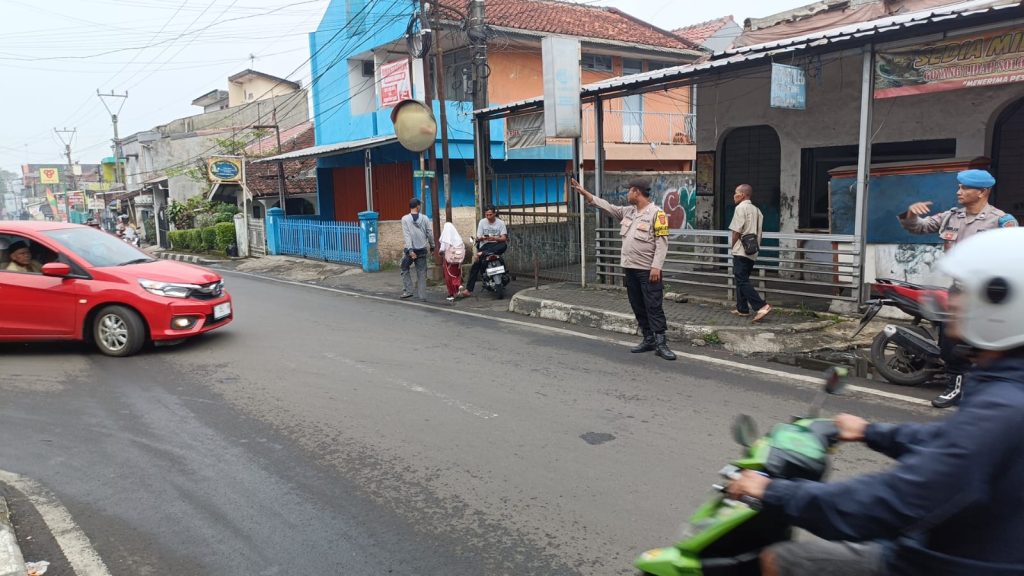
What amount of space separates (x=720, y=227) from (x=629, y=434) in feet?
31.8

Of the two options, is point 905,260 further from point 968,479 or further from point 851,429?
point 968,479

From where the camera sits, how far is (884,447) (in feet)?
7.02

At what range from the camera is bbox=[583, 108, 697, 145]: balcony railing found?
21.4m

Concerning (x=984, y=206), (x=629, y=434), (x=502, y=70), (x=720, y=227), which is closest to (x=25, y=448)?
(x=629, y=434)

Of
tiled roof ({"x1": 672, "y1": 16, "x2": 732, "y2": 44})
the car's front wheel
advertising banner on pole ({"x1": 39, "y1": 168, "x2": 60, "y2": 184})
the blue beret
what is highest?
tiled roof ({"x1": 672, "y1": 16, "x2": 732, "y2": 44})

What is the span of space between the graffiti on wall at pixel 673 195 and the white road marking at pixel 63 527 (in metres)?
10.8

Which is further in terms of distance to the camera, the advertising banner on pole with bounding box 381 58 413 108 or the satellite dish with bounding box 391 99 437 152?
the advertising banner on pole with bounding box 381 58 413 108

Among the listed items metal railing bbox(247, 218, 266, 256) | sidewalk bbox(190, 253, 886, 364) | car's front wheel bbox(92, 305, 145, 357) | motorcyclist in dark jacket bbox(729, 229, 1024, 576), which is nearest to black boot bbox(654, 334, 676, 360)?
sidewalk bbox(190, 253, 886, 364)

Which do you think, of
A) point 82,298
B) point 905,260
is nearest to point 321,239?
point 82,298

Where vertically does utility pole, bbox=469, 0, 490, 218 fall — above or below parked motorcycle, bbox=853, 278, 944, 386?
above

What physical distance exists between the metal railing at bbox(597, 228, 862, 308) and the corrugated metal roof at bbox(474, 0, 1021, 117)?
2193mm

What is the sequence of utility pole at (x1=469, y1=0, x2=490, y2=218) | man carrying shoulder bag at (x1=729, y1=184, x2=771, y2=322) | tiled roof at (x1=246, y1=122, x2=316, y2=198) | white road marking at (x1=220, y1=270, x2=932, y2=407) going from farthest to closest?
1. tiled roof at (x1=246, y1=122, x2=316, y2=198)
2. utility pole at (x1=469, y1=0, x2=490, y2=218)
3. man carrying shoulder bag at (x1=729, y1=184, x2=771, y2=322)
4. white road marking at (x1=220, y1=270, x2=932, y2=407)

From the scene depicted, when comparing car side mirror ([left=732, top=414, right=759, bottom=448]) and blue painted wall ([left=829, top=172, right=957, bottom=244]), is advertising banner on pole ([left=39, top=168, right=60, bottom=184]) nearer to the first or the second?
blue painted wall ([left=829, top=172, right=957, bottom=244])

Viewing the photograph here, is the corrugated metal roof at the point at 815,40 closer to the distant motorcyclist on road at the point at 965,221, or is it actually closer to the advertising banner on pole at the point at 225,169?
the distant motorcyclist on road at the point at 965,221
